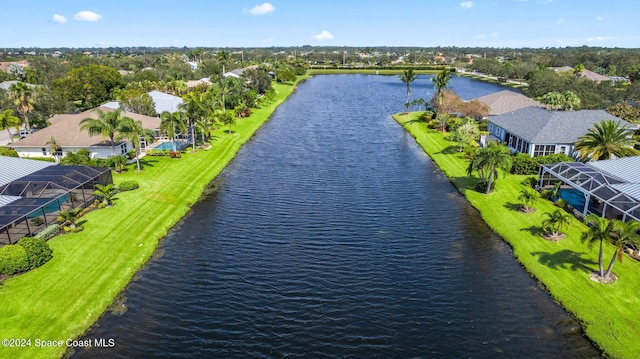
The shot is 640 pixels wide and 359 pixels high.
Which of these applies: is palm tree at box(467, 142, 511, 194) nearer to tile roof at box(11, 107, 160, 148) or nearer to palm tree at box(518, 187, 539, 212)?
palm tree at box(518, 187, 539, 212)

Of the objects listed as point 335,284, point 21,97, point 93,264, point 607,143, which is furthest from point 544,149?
point 21,97

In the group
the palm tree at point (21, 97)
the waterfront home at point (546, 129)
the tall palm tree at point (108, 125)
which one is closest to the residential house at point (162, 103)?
the palm tree at point (21, 97)

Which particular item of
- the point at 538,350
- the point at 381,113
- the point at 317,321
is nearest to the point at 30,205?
the point at 317,321

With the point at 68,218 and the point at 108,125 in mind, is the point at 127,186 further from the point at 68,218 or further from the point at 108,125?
the point at 108,125

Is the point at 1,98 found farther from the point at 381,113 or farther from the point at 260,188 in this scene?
the point at 381,113

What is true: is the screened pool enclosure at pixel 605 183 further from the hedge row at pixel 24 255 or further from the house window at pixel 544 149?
the hedge row at pixel 24 255
